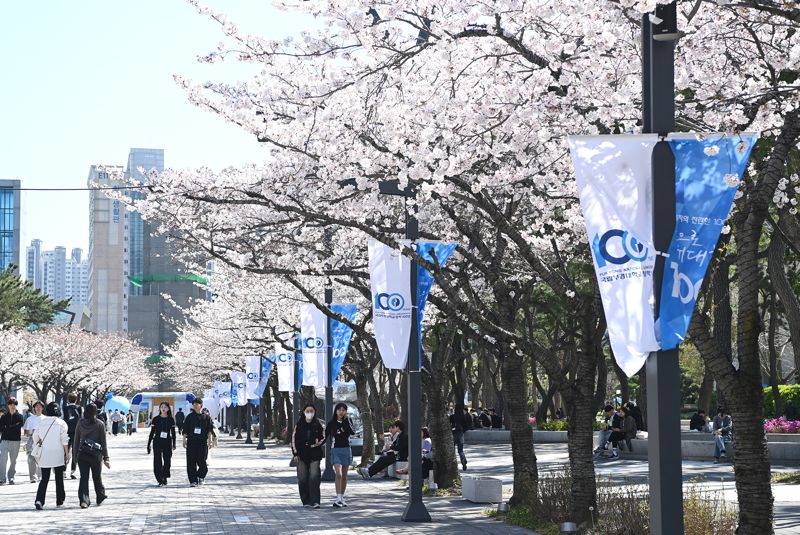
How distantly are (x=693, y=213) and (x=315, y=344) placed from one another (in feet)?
→ 60.7

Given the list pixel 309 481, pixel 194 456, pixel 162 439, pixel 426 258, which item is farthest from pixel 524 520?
pixel 162 439

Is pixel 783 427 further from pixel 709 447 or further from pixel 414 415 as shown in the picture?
pixel 414 415

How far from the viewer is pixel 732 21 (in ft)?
37.6

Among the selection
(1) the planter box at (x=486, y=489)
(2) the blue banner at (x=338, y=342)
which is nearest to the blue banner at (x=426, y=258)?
(1) the planter box at (x=486, y=489)

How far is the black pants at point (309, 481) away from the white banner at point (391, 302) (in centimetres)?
366

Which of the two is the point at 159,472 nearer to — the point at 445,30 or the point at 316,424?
the point at 316,424

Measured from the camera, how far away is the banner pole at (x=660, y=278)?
787cm

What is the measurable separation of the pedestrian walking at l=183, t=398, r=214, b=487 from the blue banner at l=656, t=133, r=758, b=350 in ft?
58.6

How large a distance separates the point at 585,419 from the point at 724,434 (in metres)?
18.7

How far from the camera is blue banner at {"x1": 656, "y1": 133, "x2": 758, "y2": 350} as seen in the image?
8000 millimetres

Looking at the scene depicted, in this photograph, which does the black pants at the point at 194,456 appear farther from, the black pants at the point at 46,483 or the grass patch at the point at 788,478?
the grass patch at the point at 788,478

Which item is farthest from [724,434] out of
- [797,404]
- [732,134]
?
[732,134]

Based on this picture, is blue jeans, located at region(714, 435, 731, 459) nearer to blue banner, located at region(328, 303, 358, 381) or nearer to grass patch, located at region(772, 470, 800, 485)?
grass patch, located at region(772, 470, 800, 485)

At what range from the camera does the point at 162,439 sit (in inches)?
981
